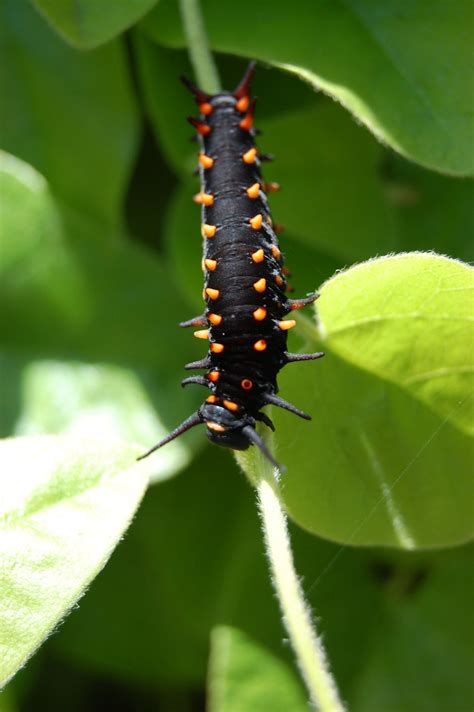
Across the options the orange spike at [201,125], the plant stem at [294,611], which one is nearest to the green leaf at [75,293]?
the orange spike at [201,125]

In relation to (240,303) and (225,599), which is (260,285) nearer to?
(240,303)

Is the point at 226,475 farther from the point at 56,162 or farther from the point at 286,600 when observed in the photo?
the point at 286,600

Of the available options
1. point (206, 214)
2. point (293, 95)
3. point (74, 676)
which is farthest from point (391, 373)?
point (74, 676)

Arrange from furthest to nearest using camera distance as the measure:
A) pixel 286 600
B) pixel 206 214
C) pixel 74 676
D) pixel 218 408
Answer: pixel 74 676 → pixel 206 214 → pixel 218 408 → pixel 286 600

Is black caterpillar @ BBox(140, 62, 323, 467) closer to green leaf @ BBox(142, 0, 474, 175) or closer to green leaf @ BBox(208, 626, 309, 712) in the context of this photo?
green leaf @ BBox(142, 0, 474, 175)

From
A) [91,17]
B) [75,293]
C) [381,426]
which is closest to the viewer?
[381,426]

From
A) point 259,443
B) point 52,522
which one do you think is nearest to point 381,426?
point 259,443
